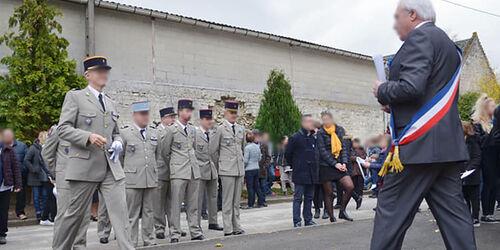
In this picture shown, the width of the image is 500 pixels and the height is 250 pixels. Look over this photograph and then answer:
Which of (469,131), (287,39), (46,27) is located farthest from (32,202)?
(287,39)

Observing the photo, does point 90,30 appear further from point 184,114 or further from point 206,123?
point 184,114

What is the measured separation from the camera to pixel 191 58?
18234 mm

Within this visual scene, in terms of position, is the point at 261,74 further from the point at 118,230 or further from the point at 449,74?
the point at 449,74

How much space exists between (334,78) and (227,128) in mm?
16595

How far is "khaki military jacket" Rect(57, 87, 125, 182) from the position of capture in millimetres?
4994

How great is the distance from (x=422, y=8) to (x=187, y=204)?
546 centimetres

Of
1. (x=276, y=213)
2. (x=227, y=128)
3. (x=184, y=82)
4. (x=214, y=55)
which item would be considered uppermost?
(x=214, y=55)

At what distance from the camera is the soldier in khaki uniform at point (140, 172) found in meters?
7.25

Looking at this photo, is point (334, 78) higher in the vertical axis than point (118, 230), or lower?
higher

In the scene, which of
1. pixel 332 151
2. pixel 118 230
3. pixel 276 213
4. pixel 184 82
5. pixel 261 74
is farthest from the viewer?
pixel 261 74

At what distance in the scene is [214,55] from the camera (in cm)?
1902

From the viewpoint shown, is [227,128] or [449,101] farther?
[227,128]

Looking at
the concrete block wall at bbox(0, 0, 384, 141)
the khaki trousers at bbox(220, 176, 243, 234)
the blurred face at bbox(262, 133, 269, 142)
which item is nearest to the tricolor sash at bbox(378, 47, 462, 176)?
the khaki trousers at bbox(220, 176, 243, 234)

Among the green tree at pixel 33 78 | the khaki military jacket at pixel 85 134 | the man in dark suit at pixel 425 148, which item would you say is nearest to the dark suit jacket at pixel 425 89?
the man in dark suit at pixel 425 148
